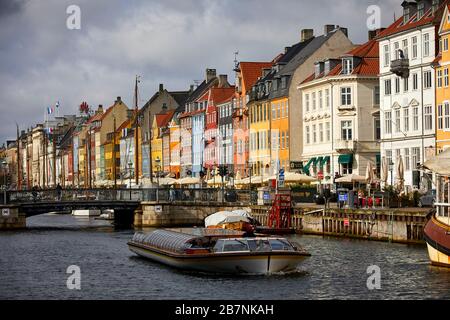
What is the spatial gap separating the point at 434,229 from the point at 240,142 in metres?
82.1

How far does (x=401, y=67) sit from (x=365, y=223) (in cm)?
1984

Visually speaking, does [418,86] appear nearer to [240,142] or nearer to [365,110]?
[365,110]

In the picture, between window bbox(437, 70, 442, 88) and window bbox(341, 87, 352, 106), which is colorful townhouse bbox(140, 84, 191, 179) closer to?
window bbox(341, 87, 352, 106)

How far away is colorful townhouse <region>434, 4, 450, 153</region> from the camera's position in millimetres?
81312

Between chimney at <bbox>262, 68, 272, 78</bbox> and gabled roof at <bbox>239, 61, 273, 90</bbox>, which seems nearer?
chimney at <bbox>262, 68, 272, 78</bbox>

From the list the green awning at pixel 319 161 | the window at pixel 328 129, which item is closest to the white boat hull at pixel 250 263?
the window at pixel 328 129

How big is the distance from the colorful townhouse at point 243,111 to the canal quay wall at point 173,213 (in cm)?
2550

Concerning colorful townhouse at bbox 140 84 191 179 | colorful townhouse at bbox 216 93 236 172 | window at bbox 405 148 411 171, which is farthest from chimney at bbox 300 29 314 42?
colorful townhouse at bbox 140 84 191 179

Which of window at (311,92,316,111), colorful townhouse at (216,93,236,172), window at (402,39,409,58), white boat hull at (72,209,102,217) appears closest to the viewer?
window at (402,39,409,58)

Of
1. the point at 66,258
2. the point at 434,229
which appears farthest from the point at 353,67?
the point at 434,229

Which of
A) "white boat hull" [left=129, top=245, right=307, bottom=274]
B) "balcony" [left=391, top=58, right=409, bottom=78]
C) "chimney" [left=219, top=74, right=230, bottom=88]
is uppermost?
"chimney" [left=219, top=74, right=230, bottom=88]

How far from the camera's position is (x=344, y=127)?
103 m

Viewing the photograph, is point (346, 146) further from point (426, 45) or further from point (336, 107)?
point (426, 45)

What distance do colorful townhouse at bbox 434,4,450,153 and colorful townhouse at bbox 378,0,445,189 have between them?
1031 millimetres
